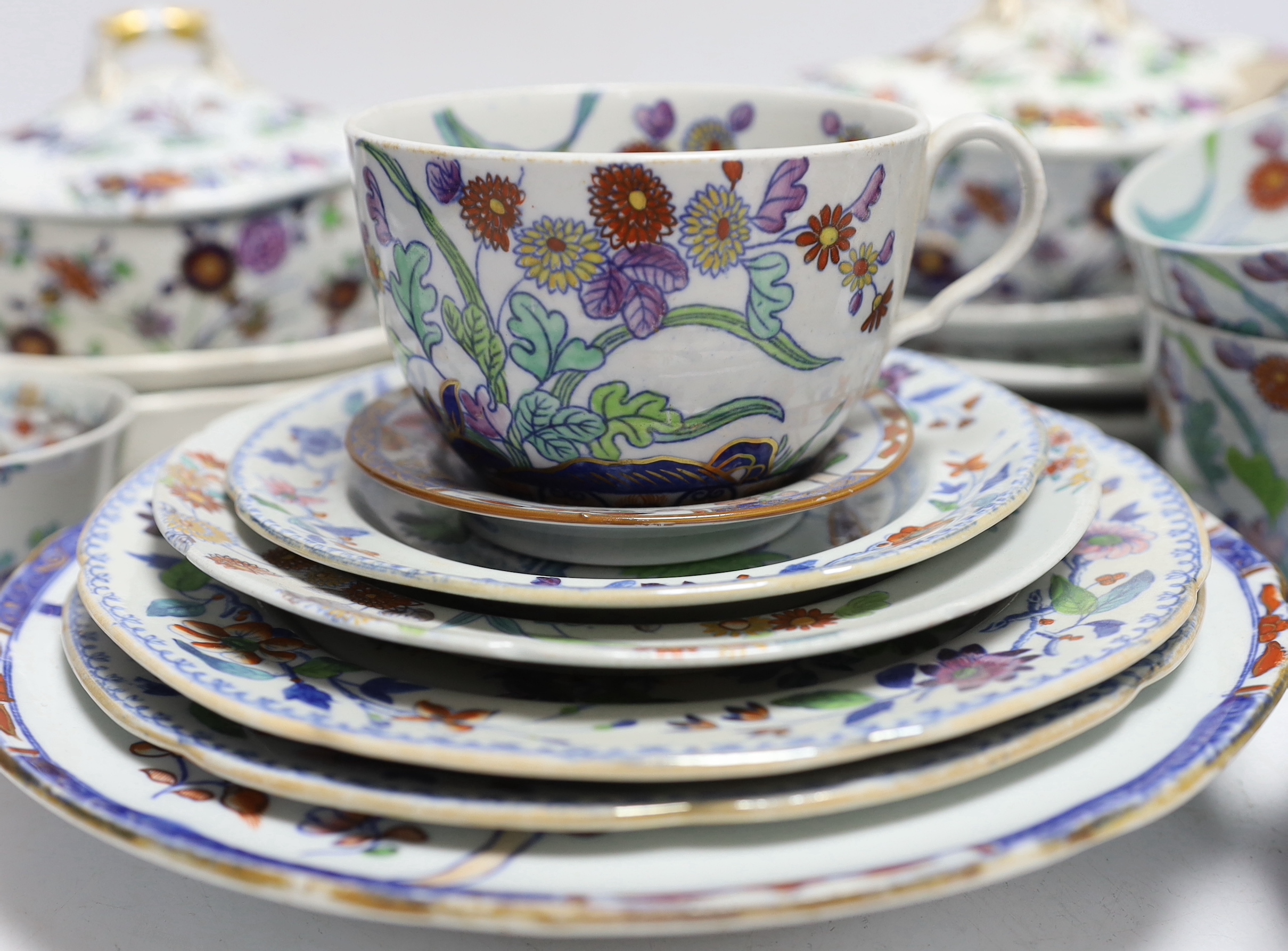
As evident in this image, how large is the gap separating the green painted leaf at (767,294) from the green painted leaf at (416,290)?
123 millimetres

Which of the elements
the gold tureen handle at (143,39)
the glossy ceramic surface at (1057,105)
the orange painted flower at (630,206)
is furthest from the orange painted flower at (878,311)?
the gold tureen handle at (143,39)

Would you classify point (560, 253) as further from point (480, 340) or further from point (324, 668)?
point (324, 668)

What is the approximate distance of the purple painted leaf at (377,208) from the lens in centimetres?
50

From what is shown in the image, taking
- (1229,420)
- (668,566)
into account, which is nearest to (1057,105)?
(1229,420)

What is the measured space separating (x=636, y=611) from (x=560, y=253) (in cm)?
14

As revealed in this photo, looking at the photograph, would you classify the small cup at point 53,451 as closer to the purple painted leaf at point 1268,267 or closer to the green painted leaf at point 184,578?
the green painted leaf at point 184,578

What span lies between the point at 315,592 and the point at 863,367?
0.80ft

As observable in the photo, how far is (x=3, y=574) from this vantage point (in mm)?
705

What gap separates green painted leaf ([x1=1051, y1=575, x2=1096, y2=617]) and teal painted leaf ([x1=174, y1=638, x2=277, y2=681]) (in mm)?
288

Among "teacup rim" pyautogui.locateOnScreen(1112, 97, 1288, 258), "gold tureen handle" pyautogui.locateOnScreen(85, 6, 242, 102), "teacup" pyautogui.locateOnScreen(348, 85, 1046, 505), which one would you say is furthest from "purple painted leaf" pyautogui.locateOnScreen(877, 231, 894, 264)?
"gold tureen handle" pyautogui.locateOnScreen(85, 6, 242, 102)

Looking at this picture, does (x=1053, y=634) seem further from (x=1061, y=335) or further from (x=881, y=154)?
(x=1061, y=335)

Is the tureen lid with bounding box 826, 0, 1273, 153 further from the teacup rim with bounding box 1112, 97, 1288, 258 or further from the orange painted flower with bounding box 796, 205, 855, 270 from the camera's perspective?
the orange painted flower with bounding box 796, 205, 855, 270

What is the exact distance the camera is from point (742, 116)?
2.11ft

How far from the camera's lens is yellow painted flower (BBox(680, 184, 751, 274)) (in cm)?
45
